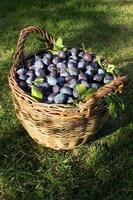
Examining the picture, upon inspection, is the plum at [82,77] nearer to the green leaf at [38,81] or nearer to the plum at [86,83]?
the plum at [86,83]

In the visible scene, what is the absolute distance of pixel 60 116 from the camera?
2.53 meters

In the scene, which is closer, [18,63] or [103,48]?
[18,63]

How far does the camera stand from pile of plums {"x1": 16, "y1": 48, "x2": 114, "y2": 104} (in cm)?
267

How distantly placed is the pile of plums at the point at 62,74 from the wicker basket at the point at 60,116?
92 mm

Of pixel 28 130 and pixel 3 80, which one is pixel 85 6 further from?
pixel 28 130

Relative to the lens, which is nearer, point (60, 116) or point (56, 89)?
point (60, 116)

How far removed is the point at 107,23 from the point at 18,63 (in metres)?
1.76

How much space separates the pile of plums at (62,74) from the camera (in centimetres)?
267

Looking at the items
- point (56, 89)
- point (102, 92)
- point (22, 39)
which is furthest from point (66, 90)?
point (22, 39)

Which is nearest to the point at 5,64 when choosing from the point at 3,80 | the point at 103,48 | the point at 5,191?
the point at 3,80

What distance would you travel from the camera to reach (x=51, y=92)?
274 cm

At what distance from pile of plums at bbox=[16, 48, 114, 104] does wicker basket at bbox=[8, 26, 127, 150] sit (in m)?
0.09

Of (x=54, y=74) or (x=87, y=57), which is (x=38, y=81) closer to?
(x=54, y=74)

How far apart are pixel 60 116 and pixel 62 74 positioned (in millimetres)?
379
